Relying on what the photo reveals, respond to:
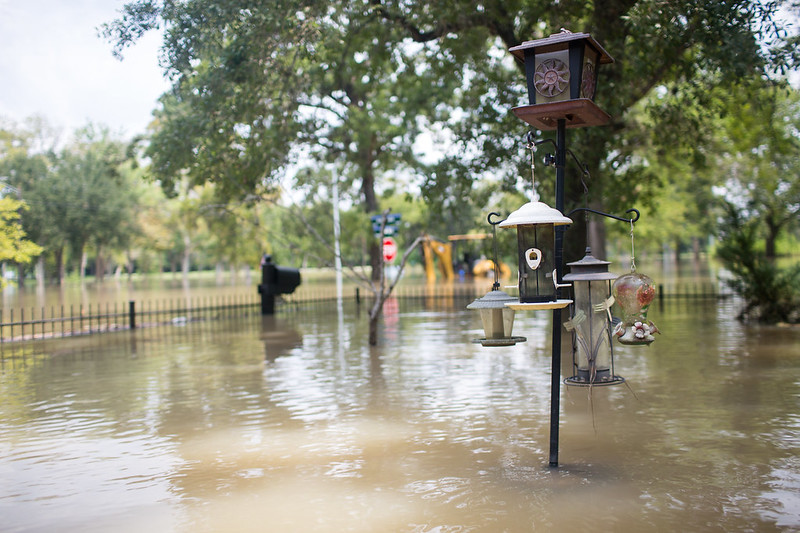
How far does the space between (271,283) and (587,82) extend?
2100 cm

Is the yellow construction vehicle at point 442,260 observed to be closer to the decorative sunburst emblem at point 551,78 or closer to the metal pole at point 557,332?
the metal pole at point 557,332

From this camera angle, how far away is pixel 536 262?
636 cm

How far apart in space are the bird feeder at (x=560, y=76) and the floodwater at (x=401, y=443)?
3381 mm

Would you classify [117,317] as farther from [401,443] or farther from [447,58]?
[401,443]

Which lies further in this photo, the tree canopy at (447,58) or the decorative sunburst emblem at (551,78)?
the tree canopy at (447,58)

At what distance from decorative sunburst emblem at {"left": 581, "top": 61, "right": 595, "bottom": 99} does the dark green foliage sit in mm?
14014

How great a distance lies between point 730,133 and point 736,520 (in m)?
18.2

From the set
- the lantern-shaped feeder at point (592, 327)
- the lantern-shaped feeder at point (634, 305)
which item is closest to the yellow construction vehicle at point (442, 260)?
the lantern-shaped feeder at point (592, 327)

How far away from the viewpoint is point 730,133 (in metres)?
21.5

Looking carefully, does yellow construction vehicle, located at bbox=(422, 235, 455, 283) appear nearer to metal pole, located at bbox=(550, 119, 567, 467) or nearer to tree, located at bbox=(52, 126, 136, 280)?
tree, located at bbox=(52, 126, 136, 280)

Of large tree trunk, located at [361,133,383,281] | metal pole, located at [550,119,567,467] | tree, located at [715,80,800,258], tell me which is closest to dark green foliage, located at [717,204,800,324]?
tree, located at [715,80,800,258]

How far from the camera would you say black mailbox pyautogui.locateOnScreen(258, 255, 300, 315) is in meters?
26.7

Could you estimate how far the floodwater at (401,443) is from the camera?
6133 millimetres

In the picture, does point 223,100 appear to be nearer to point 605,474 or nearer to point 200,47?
point 200,47
